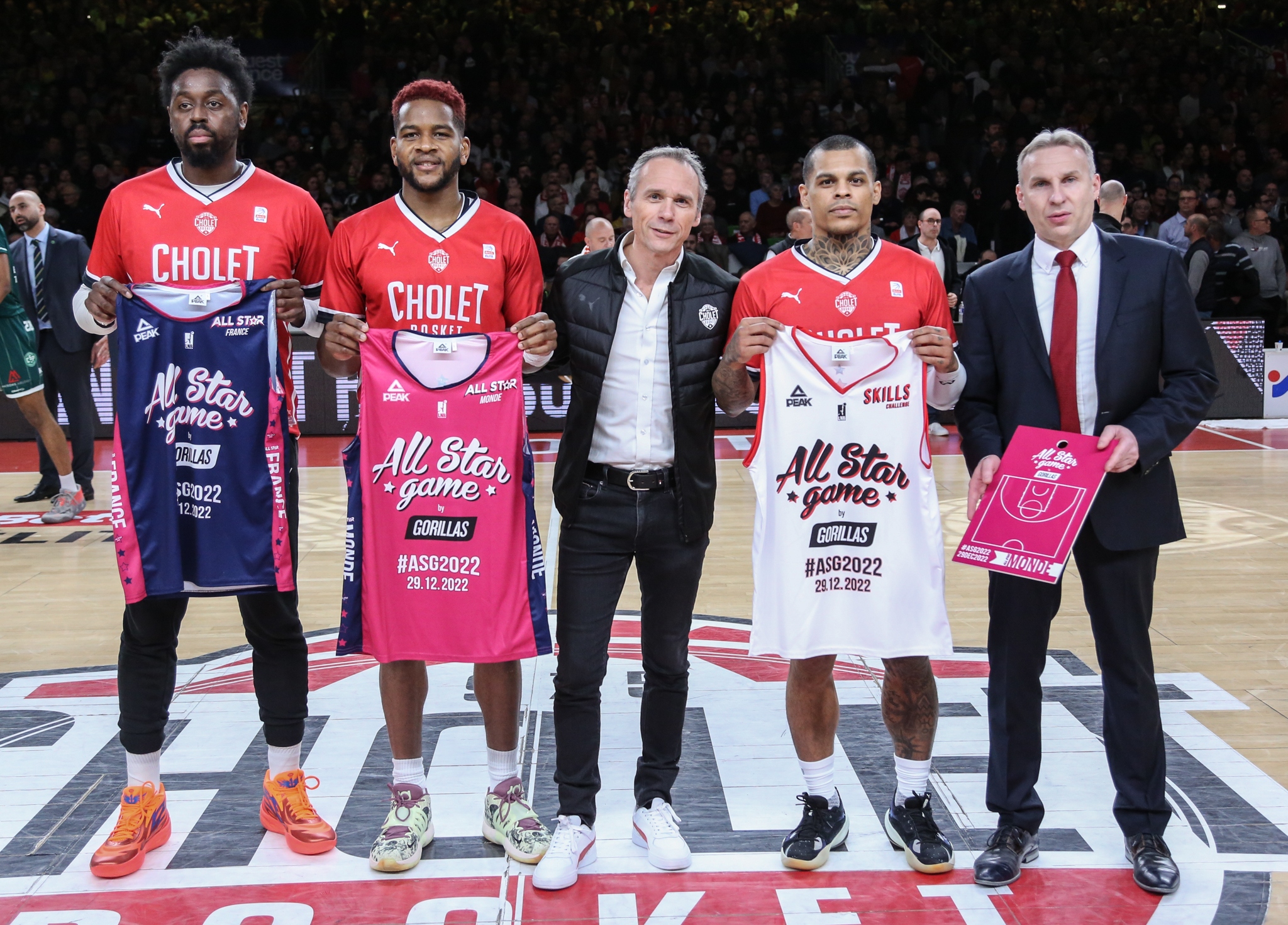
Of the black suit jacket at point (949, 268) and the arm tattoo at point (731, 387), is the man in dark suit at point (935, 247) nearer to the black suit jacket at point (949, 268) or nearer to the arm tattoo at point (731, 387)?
the black suit jacket at point (949, 268)

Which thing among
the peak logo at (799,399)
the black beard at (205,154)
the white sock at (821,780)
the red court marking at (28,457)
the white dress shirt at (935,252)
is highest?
the white dress shirt at (935,252)

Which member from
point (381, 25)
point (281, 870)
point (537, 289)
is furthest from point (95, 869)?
point (381, 25)

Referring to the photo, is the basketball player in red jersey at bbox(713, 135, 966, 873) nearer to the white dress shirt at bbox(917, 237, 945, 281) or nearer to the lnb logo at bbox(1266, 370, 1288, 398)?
the white dress shirt at bbox(917, 237, 945, 281)

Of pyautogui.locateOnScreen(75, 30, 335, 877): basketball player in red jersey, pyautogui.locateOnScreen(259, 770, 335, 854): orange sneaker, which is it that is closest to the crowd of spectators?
pyautogui.locateOnScreen(75, 30, 335, 877): basketball player in red jersey

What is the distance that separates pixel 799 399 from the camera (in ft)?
10.2

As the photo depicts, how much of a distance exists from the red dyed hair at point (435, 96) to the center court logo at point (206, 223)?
54 cm

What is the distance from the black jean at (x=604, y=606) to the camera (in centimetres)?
315

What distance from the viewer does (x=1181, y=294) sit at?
3020 millimetres

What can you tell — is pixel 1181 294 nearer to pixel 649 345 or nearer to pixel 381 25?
pixel 649 345

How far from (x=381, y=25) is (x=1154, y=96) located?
1010 cm

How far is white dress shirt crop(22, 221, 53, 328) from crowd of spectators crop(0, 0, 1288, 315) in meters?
4.74

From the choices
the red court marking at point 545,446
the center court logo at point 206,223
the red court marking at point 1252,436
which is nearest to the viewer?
the center court logo at point 206,223

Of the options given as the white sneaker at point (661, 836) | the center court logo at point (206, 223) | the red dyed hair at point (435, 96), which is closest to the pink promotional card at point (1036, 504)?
the white sneaker at point (661, 836)

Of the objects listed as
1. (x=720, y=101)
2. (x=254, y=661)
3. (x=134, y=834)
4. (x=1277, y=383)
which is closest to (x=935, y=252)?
(x=1277, y=383)
